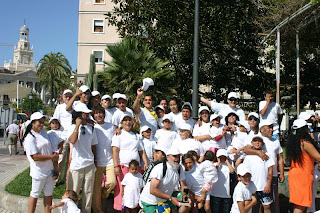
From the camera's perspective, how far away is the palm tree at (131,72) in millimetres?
13812

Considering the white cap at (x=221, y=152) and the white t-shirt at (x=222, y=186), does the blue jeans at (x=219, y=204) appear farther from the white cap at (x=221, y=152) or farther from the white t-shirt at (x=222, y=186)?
the white cap at (x=221, y=152)

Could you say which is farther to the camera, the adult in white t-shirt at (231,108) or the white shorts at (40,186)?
the adult in white t-shirt at (231,108)

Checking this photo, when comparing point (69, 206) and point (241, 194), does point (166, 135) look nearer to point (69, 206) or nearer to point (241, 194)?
point (241, 194)

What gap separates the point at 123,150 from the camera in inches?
263

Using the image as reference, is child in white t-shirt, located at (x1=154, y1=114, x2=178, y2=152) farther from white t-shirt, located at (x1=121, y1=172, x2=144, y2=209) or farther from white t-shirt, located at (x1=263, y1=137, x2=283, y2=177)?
white t-shirt, located at (x1=263, y1=137, x2=283, y2=177)

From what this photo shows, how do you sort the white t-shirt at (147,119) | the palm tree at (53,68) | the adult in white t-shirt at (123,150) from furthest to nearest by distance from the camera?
the palm tree at (53,68)
the white t-shirt at (147,119)
the adult in white t-shirt at (123,150)

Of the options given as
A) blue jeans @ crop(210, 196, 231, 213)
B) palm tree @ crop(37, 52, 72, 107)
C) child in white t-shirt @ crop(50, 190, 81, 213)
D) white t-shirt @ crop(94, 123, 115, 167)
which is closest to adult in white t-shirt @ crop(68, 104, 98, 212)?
white t-shirt @ crop(94, 123, 115, 167)

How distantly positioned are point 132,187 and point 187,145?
1228mm

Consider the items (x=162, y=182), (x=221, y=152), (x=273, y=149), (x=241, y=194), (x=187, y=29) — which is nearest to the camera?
(x=162, y=182)

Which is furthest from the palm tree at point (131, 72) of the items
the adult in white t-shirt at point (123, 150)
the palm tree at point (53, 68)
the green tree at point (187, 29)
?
the palm tree at point (53, 68)

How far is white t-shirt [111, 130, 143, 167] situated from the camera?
6641 mm

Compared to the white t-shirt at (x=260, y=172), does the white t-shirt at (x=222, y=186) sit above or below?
below

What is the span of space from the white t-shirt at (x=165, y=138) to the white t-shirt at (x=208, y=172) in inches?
32.7

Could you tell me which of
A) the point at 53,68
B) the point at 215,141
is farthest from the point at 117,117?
the point at 53,68
